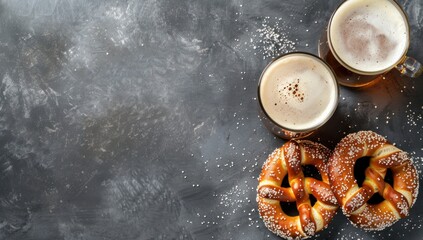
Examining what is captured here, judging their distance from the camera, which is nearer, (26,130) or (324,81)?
(324,81)

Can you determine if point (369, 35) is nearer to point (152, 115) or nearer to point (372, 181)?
point (372, 181)

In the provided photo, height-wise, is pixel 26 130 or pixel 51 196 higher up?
pixel 26 130

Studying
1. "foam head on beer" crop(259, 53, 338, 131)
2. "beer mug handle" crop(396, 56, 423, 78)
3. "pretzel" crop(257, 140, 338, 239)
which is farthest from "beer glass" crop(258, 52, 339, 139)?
"beer mug handle" crop(396, 56, 423, 78)

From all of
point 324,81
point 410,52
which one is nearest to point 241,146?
point 324,81

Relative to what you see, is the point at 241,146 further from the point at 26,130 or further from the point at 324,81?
the point at 26,130

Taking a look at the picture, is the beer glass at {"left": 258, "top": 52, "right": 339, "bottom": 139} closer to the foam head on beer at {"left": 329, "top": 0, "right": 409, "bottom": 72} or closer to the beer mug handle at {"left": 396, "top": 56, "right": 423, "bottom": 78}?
the foam head on beer at {"left": 329, "top": 0, "right": 409, "bottom": 72}

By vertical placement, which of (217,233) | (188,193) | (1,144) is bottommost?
(217,233)

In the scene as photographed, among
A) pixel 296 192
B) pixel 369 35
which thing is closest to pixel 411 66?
pixel 369 35
